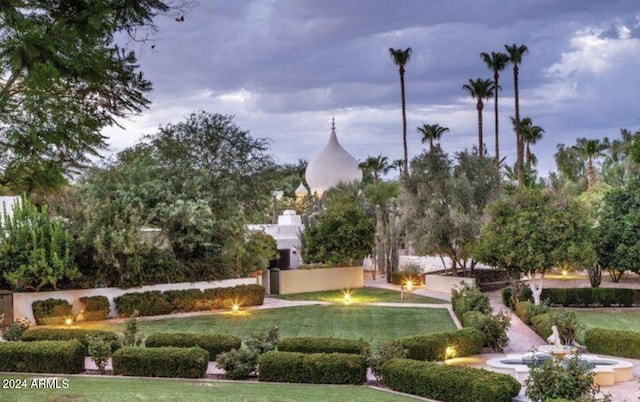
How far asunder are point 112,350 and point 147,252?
1074 cm

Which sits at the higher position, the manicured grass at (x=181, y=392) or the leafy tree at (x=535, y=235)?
the leafy tree at (x=535, y=235)

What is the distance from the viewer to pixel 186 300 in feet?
101

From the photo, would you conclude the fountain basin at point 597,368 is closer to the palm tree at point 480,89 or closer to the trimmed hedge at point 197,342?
the trimmed hedge at point 197,342

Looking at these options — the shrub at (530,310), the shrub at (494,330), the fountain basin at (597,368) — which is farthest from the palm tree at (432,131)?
the fountain basin at (597,368)

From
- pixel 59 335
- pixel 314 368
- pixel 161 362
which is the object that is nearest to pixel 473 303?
pixel 314 368

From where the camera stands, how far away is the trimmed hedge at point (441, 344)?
18438 millimetres

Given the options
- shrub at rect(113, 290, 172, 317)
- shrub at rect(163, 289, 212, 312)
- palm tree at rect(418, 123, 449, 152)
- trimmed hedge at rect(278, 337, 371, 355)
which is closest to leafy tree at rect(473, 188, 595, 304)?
shrub at rect(163, 289, 212, 312)

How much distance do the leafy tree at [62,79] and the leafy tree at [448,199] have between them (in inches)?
1031

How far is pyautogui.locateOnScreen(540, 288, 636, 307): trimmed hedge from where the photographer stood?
3172 centimetres

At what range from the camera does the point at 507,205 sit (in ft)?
103

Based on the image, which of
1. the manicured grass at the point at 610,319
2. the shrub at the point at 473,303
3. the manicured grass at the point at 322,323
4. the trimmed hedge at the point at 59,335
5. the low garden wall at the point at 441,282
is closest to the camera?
the trimmed hedge at the point at 59,335

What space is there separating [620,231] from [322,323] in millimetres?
14197

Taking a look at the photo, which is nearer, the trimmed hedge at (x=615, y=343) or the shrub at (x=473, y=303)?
the trimmed hedge at (x=615, y=343)

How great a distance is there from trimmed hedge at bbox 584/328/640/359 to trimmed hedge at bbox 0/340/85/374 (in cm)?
1342
